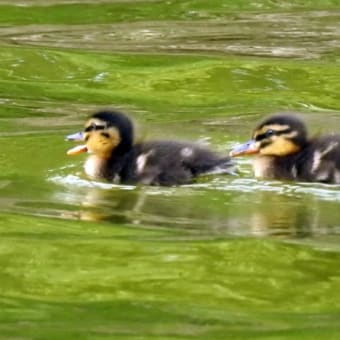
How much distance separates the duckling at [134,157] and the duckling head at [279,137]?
0.11 m

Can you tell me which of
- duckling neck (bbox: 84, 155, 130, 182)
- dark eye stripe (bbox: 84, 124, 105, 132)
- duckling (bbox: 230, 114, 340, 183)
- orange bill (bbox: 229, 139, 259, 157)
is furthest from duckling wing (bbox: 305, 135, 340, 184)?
dark eye stripe (bbox: 84, 124, 105, 132)

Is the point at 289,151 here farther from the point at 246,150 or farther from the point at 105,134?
the point at 105,134

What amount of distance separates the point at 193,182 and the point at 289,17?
3810 millimetres

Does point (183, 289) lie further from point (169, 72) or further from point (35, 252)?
point (169, 72)

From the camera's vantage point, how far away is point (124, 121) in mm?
5094

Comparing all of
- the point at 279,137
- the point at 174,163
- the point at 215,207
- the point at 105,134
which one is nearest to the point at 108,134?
the point at 105,134

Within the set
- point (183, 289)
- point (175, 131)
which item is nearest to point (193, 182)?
point (175, 131)

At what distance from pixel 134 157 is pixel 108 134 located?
0.17m

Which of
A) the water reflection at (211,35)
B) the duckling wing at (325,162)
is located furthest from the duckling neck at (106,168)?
the water reflection at (211,35)

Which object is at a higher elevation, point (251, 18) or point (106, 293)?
point (106, 293)

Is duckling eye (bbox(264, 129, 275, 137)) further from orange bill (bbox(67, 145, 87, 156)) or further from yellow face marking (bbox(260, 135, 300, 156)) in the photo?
orange bill (bbox(67, 145, 87, 156))

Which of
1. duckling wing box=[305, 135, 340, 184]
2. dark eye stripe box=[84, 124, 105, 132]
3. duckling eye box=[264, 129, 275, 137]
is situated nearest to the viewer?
duckling wing box=[305, 135, 340, 184]

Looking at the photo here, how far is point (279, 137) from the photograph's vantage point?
500 cm

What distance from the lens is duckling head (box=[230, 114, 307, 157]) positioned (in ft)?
16.4
